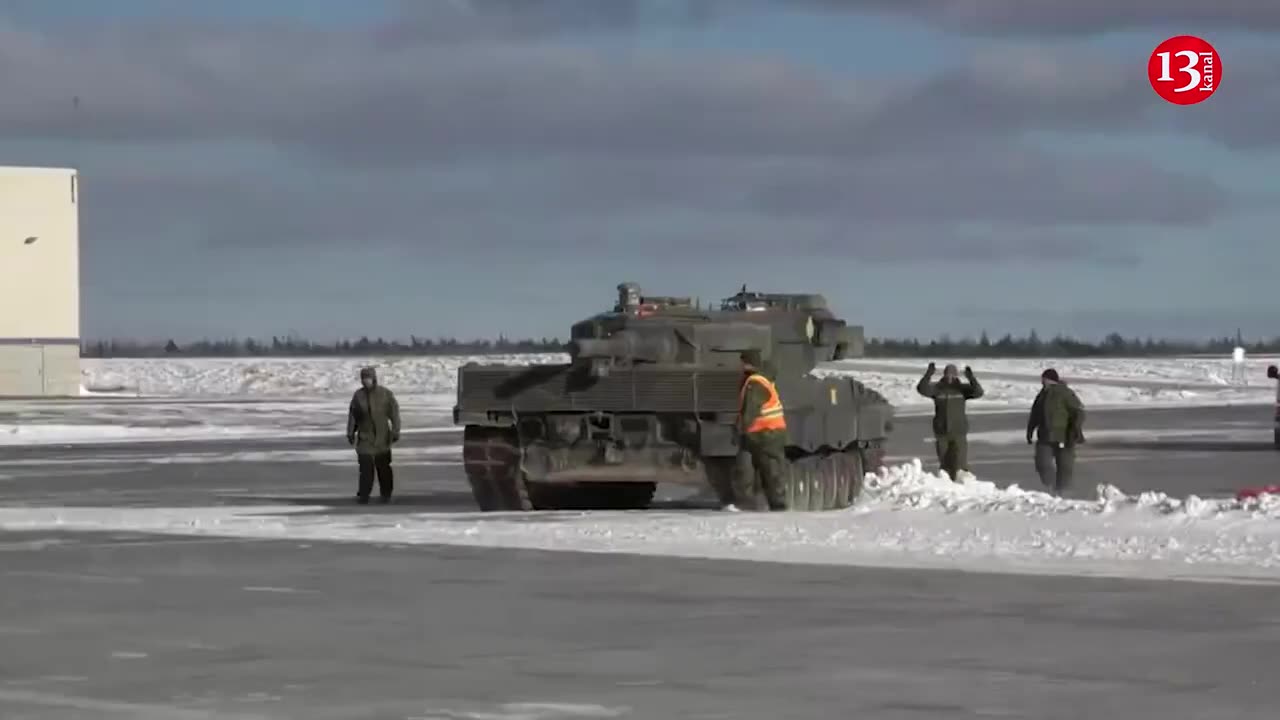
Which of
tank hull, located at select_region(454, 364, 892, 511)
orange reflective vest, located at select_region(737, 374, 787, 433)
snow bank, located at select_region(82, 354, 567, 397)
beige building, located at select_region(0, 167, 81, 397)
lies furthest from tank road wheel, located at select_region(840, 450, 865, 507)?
snow bank, located at select_region(82, 354, 567, 397)

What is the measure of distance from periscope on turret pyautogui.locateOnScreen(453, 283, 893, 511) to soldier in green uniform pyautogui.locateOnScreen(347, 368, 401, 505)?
1.43 meters

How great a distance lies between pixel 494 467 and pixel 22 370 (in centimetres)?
5262

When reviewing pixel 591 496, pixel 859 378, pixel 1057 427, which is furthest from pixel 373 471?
pixel 859 378

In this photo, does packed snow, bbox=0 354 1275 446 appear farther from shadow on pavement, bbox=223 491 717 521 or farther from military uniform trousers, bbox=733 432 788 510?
military uniform trousers, bbox=733 432 788 510

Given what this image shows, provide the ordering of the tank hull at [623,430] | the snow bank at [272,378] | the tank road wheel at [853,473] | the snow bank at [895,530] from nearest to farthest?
the snow bank at [895,530]
the tank hull at [623,430]
the tank road wheel at [853,473]
the snow bank at [272,378]

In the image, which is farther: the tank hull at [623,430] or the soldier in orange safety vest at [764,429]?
the tank hull at [623,430]

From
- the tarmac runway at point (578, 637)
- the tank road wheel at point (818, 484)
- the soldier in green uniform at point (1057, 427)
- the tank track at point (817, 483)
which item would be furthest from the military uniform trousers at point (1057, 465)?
the tarmac runway at point (578, 637)

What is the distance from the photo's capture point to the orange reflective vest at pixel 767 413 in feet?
80.9

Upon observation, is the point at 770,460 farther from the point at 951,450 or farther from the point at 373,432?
the point at 951,450

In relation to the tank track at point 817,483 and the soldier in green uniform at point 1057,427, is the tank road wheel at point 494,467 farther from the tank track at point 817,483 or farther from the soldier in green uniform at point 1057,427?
the soldier in green uniform at point 1057,427

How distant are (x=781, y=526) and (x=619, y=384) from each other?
4.30 meters

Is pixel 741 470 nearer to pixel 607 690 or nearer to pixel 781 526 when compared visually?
pixel 781 526

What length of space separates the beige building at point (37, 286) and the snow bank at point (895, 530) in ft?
169

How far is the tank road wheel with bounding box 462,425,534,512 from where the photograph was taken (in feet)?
87.0
